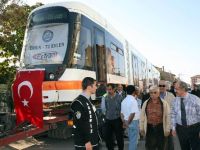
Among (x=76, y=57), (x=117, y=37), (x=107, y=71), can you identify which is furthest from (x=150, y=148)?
(x=117, y=37)

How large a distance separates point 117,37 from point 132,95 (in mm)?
7826

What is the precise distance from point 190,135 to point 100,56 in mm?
6475

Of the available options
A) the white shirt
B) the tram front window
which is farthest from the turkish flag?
the white shirt

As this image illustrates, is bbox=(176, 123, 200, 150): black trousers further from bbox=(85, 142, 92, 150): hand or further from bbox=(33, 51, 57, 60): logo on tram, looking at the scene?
bbox=(33, 51, 57, 60): logo on tram

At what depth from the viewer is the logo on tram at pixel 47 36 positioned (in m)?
12.2

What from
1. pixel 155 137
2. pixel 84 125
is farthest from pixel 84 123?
pixel 155 137

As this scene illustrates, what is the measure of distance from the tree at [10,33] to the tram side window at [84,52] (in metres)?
14.4

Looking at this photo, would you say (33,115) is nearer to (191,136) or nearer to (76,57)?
(76,57)

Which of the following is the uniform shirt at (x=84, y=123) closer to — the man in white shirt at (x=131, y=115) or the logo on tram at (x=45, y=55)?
the man in white shirt at (x=131, y=115)

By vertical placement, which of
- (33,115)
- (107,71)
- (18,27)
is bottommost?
(33,115)

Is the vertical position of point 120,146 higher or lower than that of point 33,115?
lower

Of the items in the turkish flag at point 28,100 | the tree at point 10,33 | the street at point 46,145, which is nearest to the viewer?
the turkish flag at point 28,100

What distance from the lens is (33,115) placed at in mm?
10359

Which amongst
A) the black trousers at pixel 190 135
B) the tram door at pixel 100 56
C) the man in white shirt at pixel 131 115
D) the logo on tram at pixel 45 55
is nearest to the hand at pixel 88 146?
the black trousers at pixel 190 135
